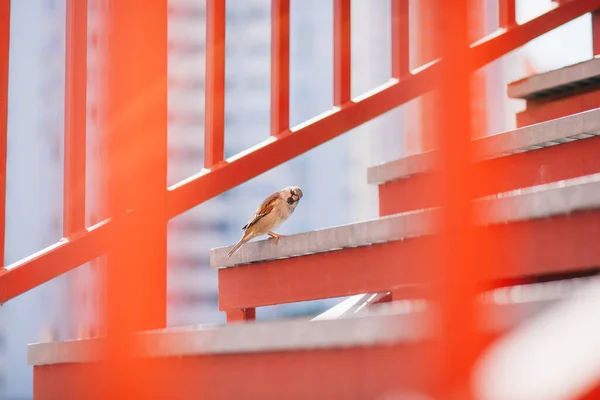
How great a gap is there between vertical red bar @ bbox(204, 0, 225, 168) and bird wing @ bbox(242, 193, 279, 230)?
0.46 feet

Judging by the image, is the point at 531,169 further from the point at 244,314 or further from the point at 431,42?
the point at 431,42

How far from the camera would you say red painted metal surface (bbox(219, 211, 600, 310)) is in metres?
1.00

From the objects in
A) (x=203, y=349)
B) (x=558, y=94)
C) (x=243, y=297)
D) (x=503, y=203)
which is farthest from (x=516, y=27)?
(x=203, y=349)

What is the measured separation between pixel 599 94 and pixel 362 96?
43 cm

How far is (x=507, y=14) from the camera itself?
196 cm

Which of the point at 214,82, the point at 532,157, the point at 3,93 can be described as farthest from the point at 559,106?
the point at 3,93

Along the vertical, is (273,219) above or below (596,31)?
below

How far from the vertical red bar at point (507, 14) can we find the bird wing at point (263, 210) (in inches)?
24.3

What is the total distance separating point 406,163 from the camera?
1683 mm

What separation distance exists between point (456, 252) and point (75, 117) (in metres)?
0.96

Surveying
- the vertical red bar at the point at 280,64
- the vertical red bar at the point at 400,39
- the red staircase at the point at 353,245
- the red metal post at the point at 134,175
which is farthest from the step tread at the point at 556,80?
the red metal post at the point at 134,175

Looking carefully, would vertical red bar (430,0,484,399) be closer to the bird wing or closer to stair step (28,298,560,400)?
stair step (28,298,560,400)

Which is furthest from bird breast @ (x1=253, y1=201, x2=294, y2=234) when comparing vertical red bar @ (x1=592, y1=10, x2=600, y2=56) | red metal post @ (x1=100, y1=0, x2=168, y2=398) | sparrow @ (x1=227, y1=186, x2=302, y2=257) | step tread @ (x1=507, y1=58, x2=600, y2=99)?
vertical red bar @ (x1=592, y1=10, x2=600, y2=56)

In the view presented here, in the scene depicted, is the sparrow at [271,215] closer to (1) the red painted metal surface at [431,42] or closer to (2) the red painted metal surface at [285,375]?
(2) the red painted metal surface at [285,375]
